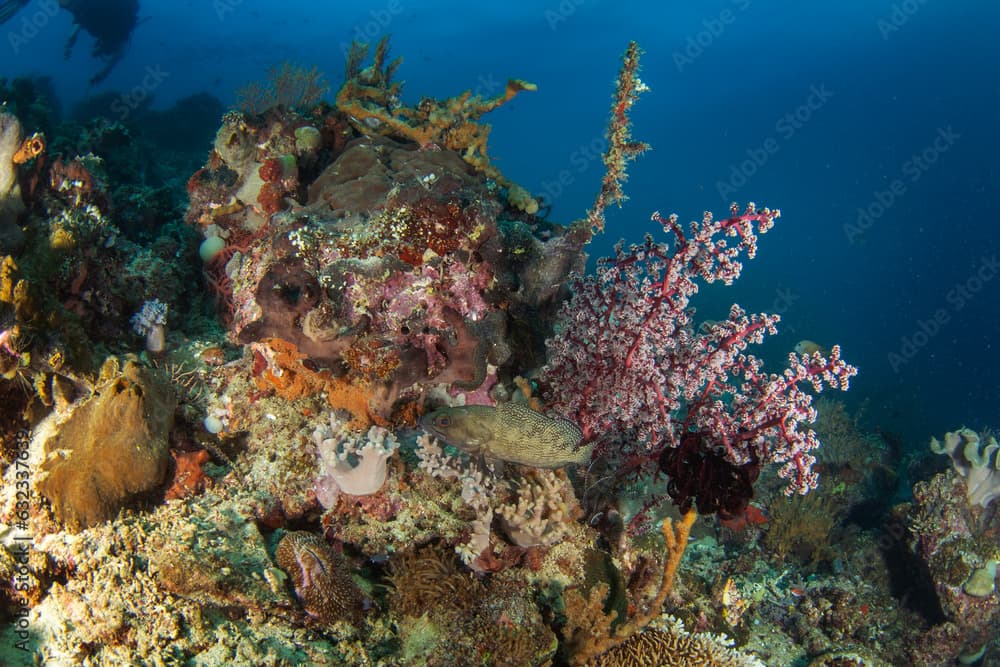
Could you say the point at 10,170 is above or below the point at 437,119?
below

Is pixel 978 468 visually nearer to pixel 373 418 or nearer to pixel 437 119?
pixel 373 418

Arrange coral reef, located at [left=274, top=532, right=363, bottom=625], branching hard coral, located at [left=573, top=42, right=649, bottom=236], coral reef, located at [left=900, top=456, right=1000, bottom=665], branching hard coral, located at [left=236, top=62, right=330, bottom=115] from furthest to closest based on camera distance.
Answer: branching hard coral, located at [left=236, top=62, right=330, bottom=115]
coral reef, located at [left=900, top=456, right=1000, bottom=665]
branching hard coral, located at [left=573, top=42, right=649, bottom=236]
coral reef, located at [left=274, top=532, right=363, bottom=625]

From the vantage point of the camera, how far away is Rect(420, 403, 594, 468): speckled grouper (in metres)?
3.41

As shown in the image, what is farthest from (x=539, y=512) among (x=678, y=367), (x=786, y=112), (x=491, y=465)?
(x=786, y=112)

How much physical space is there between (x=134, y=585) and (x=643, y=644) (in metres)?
3.55

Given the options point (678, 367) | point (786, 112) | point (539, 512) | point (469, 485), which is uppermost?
point (786, 112)

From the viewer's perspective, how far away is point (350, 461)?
12.0 feet

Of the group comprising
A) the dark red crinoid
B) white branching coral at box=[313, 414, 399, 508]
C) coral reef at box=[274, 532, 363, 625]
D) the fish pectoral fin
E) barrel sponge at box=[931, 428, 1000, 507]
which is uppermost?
barrel sponge at box=[931, 428, 1000, 507]

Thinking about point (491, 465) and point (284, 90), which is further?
point (284, 90)

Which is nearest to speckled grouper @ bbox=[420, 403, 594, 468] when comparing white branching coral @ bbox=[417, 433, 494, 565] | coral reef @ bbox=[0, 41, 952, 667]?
coral reef @ bbox=[0, 41, 952, 667]

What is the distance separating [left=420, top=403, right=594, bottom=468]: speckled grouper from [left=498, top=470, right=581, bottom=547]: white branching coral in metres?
0.48

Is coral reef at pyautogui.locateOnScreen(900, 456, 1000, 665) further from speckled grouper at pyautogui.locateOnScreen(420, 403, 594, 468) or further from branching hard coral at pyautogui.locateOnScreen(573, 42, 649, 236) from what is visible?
speckled grouper at pyautogui.locateOnScreen(420, 403, 594, 468)

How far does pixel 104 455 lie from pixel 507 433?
268 cm

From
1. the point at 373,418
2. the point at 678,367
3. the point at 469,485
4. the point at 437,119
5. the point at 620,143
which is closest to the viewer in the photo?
the point at 469,485
